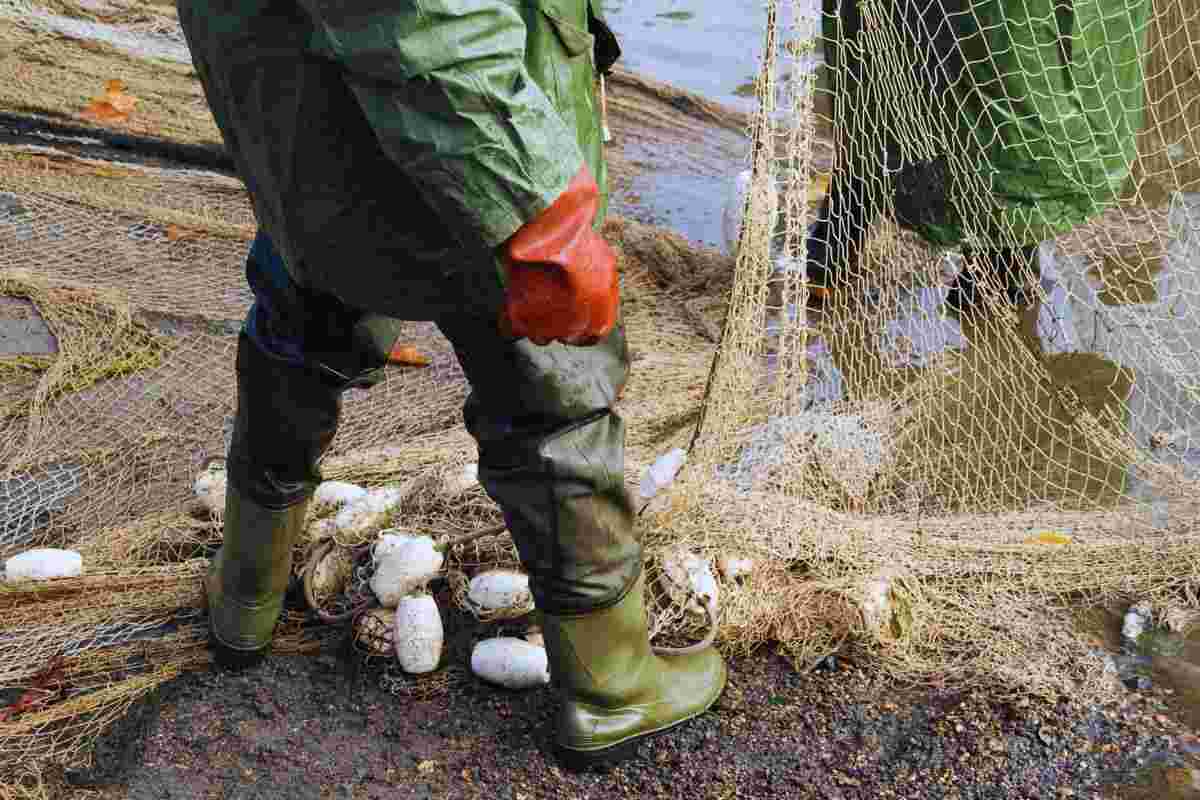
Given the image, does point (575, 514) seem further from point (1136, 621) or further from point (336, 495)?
point (1136, 621)

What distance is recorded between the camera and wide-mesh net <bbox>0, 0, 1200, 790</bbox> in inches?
104

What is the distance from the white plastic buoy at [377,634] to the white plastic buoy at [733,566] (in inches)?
30.2

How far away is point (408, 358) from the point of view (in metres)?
3.87

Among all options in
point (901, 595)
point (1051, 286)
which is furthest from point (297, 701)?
point (1051, 286)

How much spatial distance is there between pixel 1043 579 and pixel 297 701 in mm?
1770

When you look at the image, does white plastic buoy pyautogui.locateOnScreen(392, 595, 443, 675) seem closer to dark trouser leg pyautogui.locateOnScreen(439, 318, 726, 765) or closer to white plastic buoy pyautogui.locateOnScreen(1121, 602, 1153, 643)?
dark trouser leg pyautogui.locateOnScreen(439, 318, 726, 765)

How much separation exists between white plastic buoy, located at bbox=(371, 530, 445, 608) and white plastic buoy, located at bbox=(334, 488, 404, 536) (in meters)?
0.13

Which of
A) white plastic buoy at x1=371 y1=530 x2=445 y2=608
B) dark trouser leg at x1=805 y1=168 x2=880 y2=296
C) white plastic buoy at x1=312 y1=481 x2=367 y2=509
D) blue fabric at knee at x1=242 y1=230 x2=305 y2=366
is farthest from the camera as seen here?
dark trouser leg at x1=805 y1=168 x2=880 y2=296

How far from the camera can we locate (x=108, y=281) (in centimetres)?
414

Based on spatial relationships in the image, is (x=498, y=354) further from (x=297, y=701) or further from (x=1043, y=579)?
(x=1043, y=579)

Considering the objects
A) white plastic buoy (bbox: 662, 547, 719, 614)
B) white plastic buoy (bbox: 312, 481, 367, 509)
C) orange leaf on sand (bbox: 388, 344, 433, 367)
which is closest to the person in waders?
white plastic buoy (bbox: 662, 547, 719, 614)

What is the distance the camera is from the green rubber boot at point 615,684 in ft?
7.21

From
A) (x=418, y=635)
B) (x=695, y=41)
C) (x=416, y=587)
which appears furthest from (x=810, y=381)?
(x=695, y=41)

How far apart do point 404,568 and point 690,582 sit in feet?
2.15
